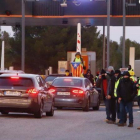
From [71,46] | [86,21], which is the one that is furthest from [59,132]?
[71,46]

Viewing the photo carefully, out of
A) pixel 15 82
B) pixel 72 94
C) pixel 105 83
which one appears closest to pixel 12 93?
pixel 15 82

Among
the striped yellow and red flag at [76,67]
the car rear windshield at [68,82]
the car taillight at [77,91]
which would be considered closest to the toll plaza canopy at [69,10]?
the striped yellow and red flag at [76,67]

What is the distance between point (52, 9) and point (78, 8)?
201cm

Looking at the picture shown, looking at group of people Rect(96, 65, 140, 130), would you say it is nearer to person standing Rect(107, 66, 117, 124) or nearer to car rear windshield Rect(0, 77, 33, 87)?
person standing Rect(107, 66, 117, 124)

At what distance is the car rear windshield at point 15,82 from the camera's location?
21438 millimetres

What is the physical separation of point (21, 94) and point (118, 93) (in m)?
3.36

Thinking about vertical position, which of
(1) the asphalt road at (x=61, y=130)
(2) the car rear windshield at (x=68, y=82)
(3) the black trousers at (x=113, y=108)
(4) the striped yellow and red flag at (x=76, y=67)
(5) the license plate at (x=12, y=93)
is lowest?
(1) the asphalt road at (x=61, y=130)

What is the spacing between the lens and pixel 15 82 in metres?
21.5

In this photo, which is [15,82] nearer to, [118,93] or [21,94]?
[21,94]

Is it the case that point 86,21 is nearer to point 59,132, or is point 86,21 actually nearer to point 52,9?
point 52,9

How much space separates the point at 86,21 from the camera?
49.0 meters

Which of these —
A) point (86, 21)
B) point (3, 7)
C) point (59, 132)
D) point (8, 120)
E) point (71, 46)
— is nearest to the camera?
point (59, 132)

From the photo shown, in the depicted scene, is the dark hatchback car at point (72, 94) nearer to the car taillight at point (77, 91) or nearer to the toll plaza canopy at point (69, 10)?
the car taillight at point (77, 91)

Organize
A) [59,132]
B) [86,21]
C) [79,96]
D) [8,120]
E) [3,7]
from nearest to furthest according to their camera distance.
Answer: [59,132] → [8,120] → [79,96] → [3,7] → [86,21]
